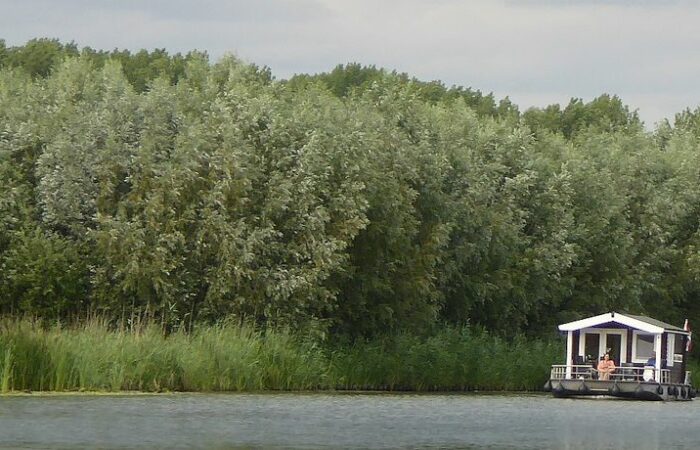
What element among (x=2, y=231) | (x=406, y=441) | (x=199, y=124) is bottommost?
(x=406, y=441)

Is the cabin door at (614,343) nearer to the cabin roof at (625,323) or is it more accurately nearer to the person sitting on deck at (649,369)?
the cabin roof at (625,323)

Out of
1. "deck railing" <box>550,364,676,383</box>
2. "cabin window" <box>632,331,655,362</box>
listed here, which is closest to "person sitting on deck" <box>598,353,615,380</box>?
"deck railing" <box>550,364,676,383</box>

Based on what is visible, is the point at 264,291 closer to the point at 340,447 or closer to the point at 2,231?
the point at 2,231

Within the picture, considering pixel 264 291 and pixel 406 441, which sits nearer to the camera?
pixel 406 441

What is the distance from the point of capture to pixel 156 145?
2488 inches

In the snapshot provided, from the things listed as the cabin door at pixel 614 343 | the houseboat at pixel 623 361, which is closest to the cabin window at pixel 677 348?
the houseboat at pixel 623 361

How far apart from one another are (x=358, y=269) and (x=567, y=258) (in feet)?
42.5

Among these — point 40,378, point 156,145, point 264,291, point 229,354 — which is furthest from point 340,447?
point 156,145

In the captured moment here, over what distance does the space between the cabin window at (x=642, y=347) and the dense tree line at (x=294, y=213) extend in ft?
24.4

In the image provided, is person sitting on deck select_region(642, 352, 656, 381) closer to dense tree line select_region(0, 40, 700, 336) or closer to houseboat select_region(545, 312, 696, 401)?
houseboat select_region(545, 312, 696, 401)

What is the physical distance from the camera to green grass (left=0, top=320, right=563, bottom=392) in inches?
1799

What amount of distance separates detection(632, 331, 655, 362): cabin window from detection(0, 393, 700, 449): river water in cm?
1540

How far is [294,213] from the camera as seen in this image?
6231cm

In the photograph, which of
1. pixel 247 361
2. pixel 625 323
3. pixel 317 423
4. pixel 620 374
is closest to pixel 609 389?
pixel 620 374
